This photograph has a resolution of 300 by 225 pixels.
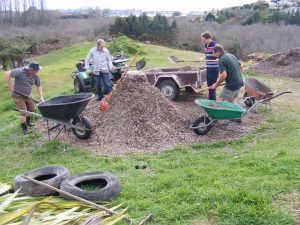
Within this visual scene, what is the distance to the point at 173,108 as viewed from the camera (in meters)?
7.41

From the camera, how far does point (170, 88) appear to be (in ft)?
30.0

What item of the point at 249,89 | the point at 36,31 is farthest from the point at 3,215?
the point at 36,31

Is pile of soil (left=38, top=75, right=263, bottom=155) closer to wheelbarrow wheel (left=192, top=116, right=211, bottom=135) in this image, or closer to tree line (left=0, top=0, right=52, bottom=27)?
wheelbarrow wheel (left=192, top=116, right=211, bottom=135)

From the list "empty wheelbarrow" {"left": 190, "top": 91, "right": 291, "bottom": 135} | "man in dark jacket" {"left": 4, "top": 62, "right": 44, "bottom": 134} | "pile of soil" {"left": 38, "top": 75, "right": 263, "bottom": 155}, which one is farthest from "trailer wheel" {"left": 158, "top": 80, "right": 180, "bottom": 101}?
"man in dark jacket" {"left": 4, "top": 62, "right": 44, "bottom": 134}

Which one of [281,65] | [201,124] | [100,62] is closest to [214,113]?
[201,124]

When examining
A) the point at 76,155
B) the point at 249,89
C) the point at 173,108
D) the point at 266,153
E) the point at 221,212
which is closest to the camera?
the point at 221,212

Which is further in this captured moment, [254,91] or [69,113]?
[254,91]

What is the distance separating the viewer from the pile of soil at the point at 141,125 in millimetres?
6500

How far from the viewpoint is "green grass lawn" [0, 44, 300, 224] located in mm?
3883

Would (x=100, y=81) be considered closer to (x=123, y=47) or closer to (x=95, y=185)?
(x=95, y=185)

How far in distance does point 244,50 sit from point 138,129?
80.3 feet

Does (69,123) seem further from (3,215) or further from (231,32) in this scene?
(231,32)

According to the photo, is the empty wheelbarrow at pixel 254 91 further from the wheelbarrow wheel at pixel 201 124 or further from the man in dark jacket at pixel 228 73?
the wheelbarrow wheel at pixel 201 124

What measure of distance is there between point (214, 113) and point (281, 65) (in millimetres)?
9703
